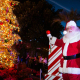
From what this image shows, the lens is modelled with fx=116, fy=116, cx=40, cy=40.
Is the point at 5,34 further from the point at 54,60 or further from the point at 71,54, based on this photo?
the point at 71,54

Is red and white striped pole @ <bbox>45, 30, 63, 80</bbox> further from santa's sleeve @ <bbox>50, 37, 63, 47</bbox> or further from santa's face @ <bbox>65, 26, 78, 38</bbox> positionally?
santa's face @ <bbox>65, 26, 78, 38</bbox>

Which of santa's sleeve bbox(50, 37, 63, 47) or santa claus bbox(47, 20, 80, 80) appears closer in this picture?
santa claus bbox(47, 20, 80, 80)

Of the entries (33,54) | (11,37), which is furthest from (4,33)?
(33,54)

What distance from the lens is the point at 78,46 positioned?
298 centimetres

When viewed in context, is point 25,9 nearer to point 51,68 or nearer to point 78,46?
point 51,68

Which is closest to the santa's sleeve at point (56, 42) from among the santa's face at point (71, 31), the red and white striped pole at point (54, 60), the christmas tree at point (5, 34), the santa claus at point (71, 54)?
the red and white striped pole at point (54, 60)

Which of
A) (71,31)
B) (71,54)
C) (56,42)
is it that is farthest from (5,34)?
(71,54)

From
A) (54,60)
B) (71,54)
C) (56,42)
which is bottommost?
(54,60)

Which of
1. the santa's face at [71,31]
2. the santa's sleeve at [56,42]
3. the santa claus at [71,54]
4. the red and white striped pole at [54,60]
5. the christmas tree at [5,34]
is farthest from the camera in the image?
the christmas tree at [5,34]

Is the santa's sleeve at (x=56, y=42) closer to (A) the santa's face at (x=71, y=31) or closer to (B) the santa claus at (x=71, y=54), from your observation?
(B) the santa claus at (x=71, y=54)

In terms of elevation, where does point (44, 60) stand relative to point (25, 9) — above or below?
below

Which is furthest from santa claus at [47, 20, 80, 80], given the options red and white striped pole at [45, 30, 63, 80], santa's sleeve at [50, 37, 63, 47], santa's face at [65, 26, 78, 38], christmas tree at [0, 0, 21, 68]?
christmas tree at [0, 0, 21, 68]

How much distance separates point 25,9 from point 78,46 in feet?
18.1

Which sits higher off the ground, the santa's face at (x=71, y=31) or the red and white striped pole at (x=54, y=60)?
the santa's face at (x=71, y=31)
